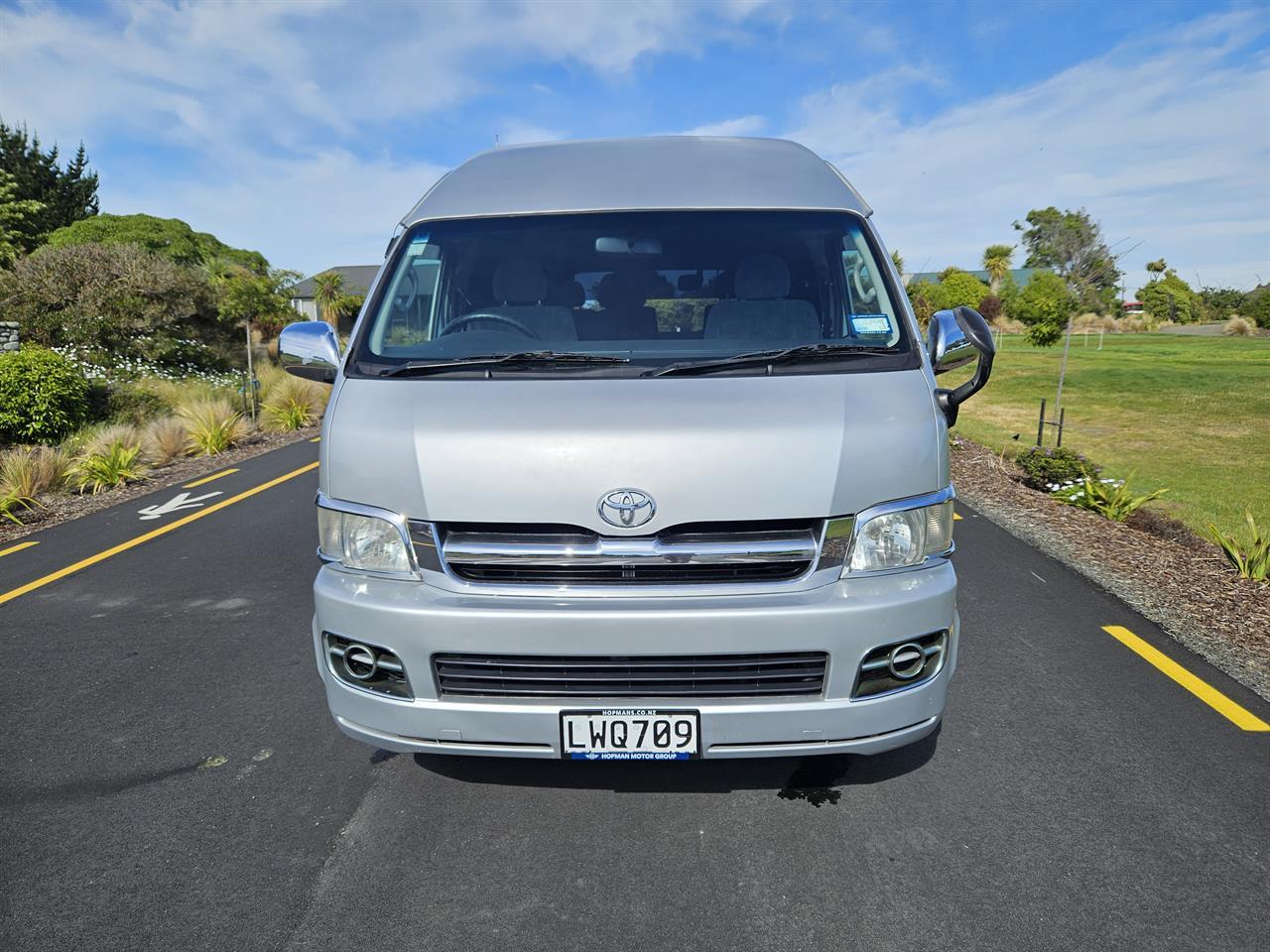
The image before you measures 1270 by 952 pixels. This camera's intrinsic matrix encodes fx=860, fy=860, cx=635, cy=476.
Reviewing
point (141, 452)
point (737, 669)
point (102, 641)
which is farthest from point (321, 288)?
point (737, 669)

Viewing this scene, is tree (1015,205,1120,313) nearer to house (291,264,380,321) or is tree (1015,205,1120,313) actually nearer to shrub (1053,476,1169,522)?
shrub (1053,476,1169,522)

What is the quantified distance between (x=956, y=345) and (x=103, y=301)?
73.8ft

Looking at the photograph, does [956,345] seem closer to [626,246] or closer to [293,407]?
[626,246]

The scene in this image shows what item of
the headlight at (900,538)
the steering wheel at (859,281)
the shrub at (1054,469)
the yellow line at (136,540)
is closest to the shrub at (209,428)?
the yellow line at (136,540)

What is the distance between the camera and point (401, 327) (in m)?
3.46

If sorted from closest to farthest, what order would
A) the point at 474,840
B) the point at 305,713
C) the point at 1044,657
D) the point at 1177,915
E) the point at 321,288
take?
the point at 1177,915, the point at 474,840, the point at 305,713, the point at 1044,657, the point at 321,288

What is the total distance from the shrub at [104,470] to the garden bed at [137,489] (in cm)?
13

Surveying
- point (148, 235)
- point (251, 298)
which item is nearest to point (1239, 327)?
point (251, 298)

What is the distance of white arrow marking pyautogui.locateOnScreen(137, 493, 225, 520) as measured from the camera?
27.8 feet

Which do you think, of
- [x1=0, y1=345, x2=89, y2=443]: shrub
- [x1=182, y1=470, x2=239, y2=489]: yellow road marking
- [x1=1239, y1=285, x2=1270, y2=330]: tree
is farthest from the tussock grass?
[x1=1239, y1=285, x2=1270, y2=330]: tree

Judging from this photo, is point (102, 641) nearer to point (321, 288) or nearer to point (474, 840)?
point (474, 840)

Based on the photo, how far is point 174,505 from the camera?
29.3 ft

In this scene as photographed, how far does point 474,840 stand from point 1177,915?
2.15m

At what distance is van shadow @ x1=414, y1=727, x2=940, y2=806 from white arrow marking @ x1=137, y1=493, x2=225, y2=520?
633 centimetres
